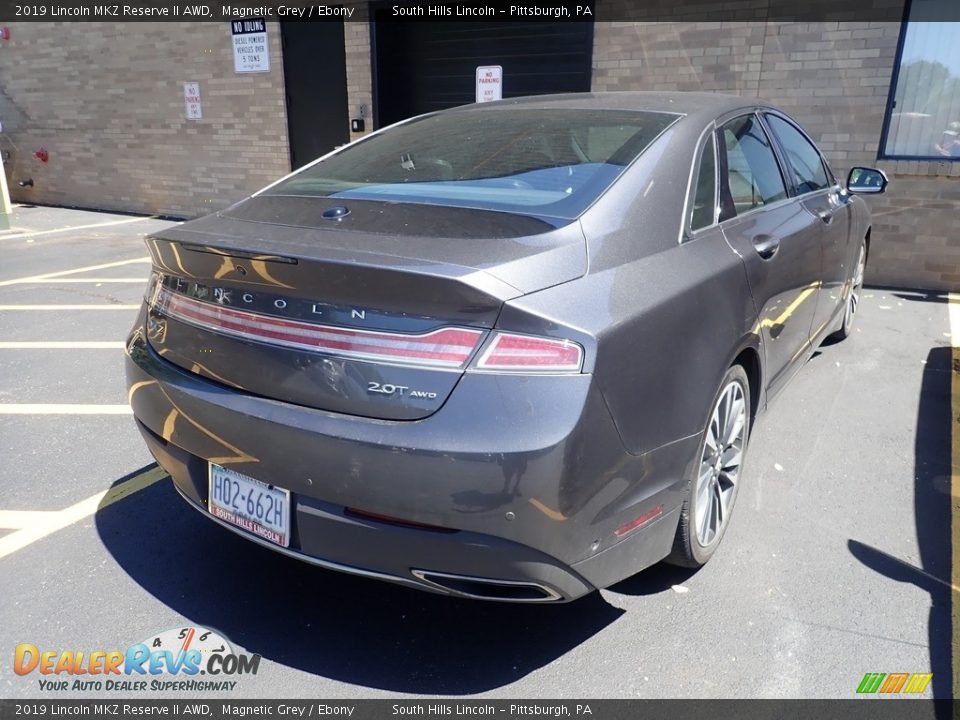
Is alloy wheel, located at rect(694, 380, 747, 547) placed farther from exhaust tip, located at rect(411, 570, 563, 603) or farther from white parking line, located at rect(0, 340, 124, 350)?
white parking line, located at rect(0, 340, 124, 350)

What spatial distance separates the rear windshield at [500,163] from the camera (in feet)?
7.96

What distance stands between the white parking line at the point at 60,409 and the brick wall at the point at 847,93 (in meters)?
6.30

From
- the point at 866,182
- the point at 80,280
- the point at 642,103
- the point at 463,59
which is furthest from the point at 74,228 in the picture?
the point at 866,182

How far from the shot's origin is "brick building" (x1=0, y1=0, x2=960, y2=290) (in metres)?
6.98

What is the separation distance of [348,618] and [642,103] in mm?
2309

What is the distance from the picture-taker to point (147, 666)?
2.30 meters

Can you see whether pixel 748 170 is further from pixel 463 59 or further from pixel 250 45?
pixel 250 45

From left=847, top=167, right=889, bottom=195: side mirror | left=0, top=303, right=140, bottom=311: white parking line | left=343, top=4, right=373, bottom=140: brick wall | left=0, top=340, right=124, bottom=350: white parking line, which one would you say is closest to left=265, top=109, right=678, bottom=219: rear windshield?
left=847, top=167, right=889, bottom=195: side mirror

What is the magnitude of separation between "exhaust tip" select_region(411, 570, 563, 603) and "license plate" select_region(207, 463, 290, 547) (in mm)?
449

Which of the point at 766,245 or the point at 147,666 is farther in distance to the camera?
the point at 766,245

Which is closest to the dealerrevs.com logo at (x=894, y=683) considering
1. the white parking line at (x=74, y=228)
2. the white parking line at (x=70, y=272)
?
the white parking line at (x=70, y=272)

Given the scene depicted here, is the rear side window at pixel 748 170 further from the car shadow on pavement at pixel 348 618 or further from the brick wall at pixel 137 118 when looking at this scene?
the brick wall at pixel 137 118

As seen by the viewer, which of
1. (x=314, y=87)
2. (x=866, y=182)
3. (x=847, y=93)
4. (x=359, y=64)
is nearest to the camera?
(x=866, y=182)

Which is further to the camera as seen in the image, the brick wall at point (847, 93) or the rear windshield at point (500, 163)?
the brick wall at point (847, 93)
